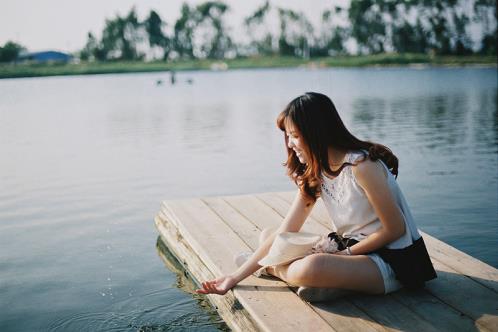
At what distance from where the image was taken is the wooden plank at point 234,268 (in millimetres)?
3291

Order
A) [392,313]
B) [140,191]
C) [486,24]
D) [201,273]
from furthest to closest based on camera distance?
[486,24]
[140,191]
[201,273]
[392,313]

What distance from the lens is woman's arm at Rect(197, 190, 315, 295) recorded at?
12.2 feet

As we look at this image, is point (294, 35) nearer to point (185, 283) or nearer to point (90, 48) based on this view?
point (90, 48)

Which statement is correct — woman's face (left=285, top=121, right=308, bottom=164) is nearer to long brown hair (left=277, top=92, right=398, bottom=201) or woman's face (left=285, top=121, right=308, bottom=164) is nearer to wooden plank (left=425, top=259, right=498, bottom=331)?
long brown hair (left=277, top=92, right=398, bottom=201)

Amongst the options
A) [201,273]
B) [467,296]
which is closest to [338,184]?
[467,296]

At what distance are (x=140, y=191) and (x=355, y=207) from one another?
5.96m

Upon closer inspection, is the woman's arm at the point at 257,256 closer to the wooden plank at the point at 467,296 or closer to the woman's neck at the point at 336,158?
the woman's neck at the point at 336,158

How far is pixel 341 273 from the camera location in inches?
132

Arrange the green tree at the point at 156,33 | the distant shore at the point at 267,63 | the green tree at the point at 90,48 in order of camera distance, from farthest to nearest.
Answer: the green tree at the point at 156,33 → the green tree at the point at 90,48 → the distant shore at the point at 267,63

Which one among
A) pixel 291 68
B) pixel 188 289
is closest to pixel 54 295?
pixel 188 289

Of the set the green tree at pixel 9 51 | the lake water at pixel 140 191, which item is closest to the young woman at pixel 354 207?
the lake water at pixel 140 191

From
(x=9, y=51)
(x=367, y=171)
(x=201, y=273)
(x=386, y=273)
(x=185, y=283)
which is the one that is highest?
(x=9, y=51)

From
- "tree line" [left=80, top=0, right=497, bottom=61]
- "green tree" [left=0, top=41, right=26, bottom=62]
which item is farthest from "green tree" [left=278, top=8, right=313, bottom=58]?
"green tree" [left=0, top=41, right=26, bottom=62]

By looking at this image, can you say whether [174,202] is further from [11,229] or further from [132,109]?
[132,109]
